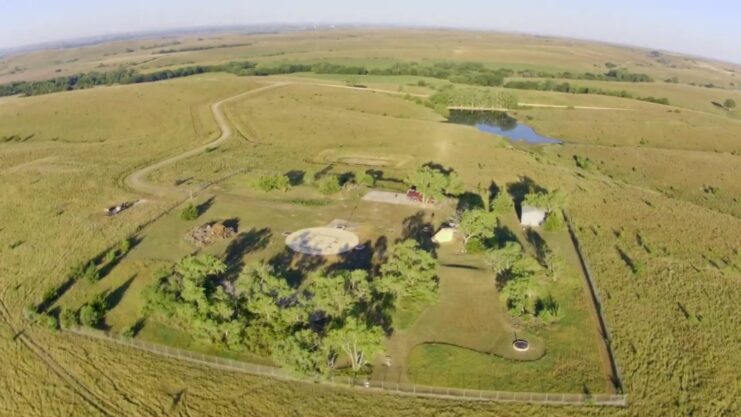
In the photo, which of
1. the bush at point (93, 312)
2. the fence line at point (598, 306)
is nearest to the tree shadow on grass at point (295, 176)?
the bush at point (93, 312)

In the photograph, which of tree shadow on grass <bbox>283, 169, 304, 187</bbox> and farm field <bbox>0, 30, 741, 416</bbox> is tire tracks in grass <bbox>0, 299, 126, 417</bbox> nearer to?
farm field <bbox>0, 30, 741, 416</bbox>

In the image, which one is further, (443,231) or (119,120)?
(119,120)

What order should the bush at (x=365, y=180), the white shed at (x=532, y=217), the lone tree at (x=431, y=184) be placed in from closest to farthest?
the white shed at (x=532, y=217) < the lone tree at (x=431, y=184) < the bush at (x=365, y=180)

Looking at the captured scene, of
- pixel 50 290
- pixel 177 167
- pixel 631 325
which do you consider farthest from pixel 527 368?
pixel 177 167

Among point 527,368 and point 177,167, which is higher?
point 177,167

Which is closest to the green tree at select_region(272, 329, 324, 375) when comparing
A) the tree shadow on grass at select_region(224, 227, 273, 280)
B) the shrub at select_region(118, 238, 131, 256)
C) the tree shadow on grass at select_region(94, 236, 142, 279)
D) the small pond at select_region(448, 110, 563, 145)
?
the tree shadow on grass at select_region(224, 227, 273, 280)

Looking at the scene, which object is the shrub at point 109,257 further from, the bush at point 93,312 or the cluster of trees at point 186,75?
the cluster of trees at point 186,75

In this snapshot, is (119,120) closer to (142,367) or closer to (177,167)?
(177,167)
